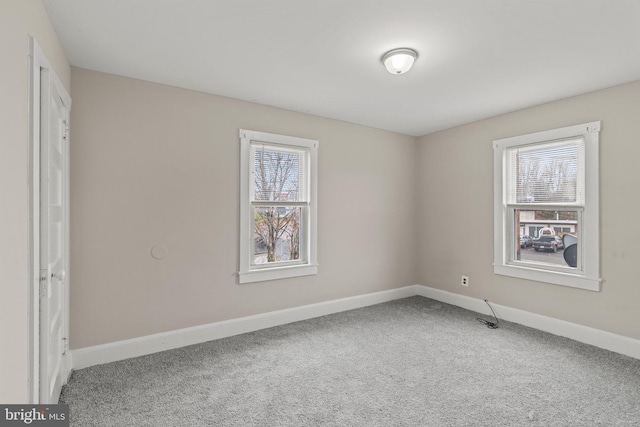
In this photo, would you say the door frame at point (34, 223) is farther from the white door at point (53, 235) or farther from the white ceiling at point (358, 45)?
the white ceiling at point (358, 45)

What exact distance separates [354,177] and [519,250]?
7.22 ft

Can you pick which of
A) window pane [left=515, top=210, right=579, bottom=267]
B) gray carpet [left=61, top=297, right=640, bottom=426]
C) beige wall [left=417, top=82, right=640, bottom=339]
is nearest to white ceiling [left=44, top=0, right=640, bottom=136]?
beige wall [left=417, top=82, right=640, bottom=339]

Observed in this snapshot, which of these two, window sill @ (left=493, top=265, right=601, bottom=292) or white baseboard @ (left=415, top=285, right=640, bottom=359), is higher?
window sill @ (left=493, top=265, right=601, bottom=292)

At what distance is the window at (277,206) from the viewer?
11.3ft

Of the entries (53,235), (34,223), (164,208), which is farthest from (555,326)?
(53,235)

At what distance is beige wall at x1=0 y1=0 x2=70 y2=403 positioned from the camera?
126cm

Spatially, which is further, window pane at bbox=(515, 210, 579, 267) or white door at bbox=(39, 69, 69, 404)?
window pane at bbox=(515, 210, 579, 267)

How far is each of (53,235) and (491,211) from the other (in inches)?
171

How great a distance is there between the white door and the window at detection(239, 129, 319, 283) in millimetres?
1477

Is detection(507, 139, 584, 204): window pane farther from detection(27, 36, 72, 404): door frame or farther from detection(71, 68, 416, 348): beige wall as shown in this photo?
detection(27, 36, 72, 404): door frame

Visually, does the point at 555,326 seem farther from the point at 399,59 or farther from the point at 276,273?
the point at 399,59

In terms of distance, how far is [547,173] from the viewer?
3543mm

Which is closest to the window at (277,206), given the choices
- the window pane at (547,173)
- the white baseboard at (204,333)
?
the white baseboard at (204,333)
